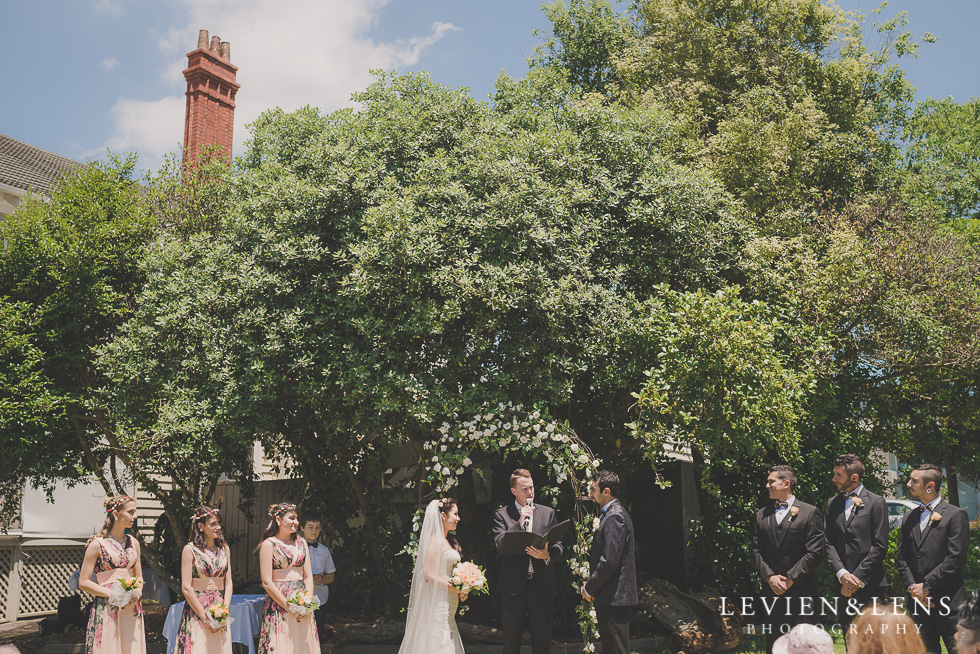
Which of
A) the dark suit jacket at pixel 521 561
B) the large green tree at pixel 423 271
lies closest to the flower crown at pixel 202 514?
the large green tree at pixel 423 271

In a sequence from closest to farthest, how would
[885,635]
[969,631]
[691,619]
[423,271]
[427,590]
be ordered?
[885,635] → [969,631] → [427,590] → [423,271] → [691,619]

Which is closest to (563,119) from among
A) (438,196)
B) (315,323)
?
(438,196)

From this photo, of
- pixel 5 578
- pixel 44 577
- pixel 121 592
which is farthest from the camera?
pixel 44 577

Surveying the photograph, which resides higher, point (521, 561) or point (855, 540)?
point (855, 540)

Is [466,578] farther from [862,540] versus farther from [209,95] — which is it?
[209,95]

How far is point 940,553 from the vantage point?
23.4ft

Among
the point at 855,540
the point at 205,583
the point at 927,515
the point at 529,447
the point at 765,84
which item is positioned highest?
the point at 765,84

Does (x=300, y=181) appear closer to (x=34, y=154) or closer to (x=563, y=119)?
(x=563, y=119)

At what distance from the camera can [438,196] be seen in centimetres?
960

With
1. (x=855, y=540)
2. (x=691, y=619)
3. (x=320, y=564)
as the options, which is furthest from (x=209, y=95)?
(x=855, y=540)

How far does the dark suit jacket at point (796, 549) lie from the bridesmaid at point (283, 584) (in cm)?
450

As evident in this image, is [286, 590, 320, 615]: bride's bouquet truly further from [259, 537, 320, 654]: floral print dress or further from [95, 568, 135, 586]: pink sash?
[95, 568, 135, 586]: pink sash

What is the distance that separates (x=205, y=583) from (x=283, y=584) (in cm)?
80

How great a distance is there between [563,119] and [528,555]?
6285mm
